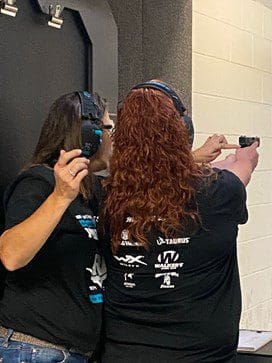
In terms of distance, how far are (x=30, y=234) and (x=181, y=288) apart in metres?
0.40

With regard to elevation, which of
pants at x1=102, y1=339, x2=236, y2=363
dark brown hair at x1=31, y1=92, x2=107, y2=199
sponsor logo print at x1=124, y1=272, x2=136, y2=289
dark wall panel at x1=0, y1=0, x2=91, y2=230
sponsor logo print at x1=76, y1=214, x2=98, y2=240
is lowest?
pants at x1=102, y1=339, x2=236, y2=363

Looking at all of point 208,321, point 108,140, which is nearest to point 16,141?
point 108,140

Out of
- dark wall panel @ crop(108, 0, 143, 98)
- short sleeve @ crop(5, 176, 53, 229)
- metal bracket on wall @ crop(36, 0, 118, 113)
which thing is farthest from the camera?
dark wall panel @ crop(108, 0, 143, 98)

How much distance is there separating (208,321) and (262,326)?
217 cm

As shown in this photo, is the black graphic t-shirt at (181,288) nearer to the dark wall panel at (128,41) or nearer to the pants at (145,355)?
the pants at (145,355)

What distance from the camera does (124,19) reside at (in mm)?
2908

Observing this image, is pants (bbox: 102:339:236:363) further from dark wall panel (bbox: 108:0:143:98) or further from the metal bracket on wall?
dark wall panel (bbox: 108:0:143:98)

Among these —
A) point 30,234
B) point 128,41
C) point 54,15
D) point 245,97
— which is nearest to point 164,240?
point 30,234

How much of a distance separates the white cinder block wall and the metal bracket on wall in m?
0.81

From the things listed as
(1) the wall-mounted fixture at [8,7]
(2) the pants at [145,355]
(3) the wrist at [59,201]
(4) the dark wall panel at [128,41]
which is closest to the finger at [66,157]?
(3) the wrist at [59,201]

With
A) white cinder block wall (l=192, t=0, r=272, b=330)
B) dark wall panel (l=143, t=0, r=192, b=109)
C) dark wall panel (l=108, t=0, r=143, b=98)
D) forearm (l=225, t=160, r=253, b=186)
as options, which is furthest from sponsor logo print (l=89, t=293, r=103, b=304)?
white cinder block wall (l=192, t=0, r=272, b=330)

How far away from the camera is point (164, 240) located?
1615 millimetres

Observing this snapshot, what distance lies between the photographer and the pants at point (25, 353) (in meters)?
1.59

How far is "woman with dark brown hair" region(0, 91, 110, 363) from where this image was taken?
160 cm
